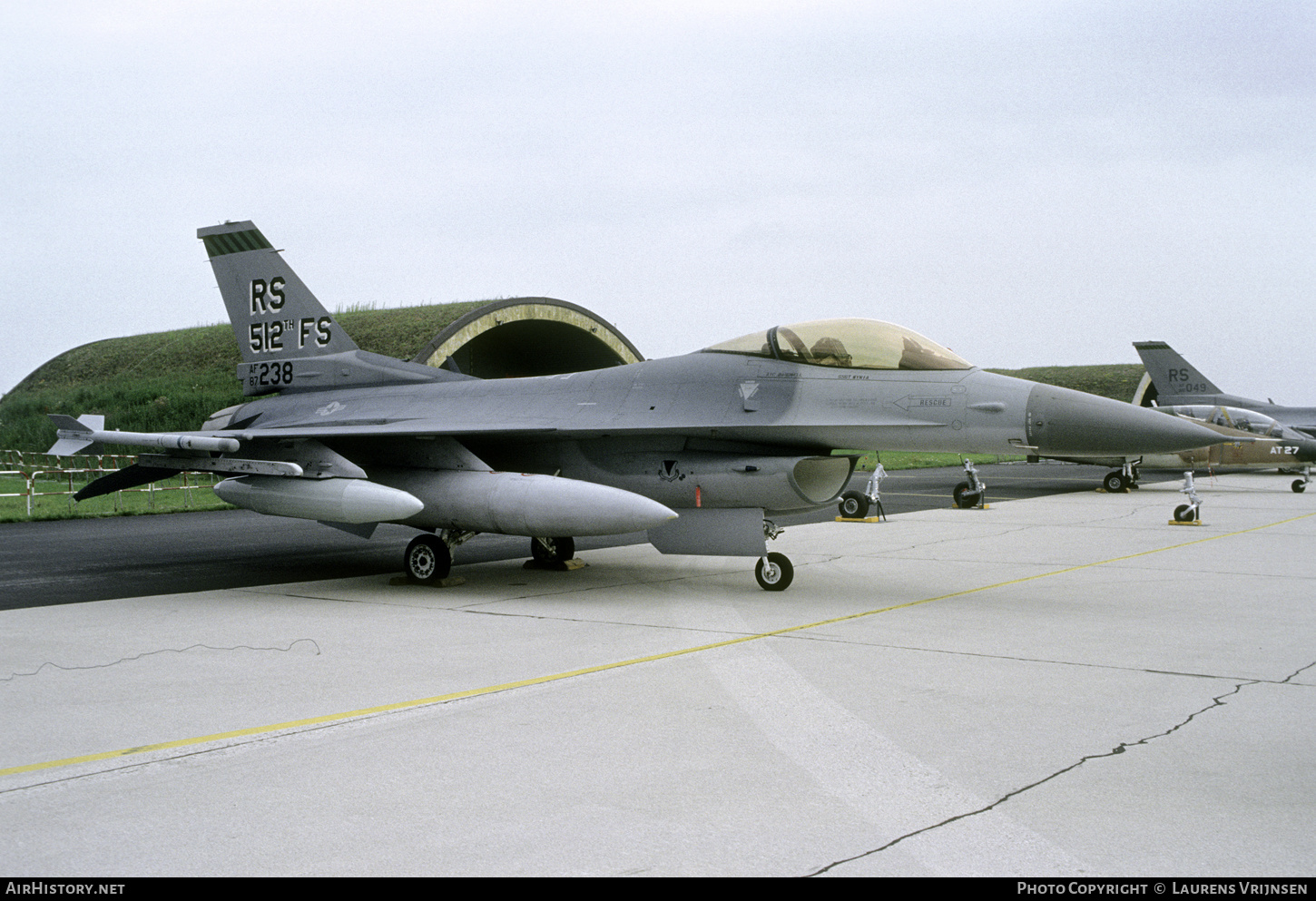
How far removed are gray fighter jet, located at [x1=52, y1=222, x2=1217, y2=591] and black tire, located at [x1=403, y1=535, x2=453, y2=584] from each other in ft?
0.07

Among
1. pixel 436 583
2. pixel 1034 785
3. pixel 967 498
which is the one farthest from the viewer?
pixel 967 498

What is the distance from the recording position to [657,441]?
9.78m

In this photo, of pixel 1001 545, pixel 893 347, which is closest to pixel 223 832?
pixel 893 347

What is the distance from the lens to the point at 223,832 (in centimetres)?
351

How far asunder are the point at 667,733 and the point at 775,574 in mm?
4853

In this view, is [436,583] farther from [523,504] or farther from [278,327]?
[278,327]

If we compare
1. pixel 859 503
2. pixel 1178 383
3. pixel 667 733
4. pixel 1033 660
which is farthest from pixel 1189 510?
pixel 1178 383

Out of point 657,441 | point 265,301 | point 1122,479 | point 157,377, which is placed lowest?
point 1122,479

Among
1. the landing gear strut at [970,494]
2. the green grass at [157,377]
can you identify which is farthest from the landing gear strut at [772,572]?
the green grass at [157,377]

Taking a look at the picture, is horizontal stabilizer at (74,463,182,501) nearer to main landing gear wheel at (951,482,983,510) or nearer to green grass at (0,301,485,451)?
green grass at (0,301,485,451)

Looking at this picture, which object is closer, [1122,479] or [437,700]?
[437,700]

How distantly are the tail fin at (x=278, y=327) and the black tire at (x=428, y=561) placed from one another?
2718 mm
